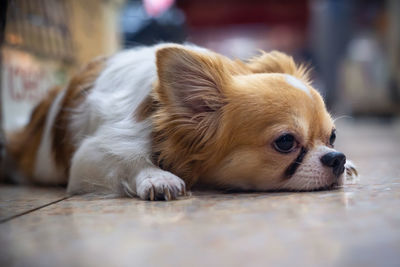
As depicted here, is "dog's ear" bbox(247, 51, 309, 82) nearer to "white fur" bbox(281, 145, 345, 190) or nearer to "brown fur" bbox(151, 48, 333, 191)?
"brown fur" bbox(151, 48, 333, 191)

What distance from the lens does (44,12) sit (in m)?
3.78

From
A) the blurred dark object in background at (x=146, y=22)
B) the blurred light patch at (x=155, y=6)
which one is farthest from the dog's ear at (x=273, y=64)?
the blurred light patch at (x=155, y=6)

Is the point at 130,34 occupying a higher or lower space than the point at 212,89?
higher

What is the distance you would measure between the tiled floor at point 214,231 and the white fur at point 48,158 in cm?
79

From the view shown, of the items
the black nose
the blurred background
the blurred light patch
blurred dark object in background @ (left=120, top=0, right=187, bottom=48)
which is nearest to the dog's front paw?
the black nose

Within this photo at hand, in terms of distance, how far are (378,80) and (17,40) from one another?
9.25 m

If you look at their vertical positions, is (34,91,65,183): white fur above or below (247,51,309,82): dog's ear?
below

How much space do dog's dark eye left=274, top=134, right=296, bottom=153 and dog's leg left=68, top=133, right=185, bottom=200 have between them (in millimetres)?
392

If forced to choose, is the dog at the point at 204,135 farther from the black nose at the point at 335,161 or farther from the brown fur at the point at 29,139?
the brown fur at the point at 29,139

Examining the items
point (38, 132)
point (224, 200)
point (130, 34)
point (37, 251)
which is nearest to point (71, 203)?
point (224, 200)

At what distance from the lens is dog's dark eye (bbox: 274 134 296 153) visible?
180 centimetres

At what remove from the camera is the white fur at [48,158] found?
2.53 metres

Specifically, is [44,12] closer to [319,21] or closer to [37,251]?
[37,251]

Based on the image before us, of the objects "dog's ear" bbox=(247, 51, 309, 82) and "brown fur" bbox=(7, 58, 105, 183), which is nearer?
"dog's ear" bbox=(247, 51, 309, 82)
